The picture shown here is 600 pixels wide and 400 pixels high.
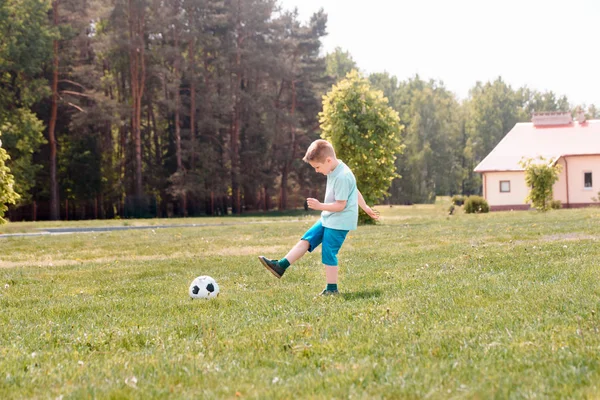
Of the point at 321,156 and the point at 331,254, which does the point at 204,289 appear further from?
the point at 321,156

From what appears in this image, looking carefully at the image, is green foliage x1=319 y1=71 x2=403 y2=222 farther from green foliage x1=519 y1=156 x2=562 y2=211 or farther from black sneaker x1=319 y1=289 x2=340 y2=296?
black sneaker x1=319 y1=289 x2=340 y2=296

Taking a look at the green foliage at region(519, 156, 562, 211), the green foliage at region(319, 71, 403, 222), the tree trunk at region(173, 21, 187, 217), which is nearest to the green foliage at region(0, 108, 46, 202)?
the tree trunk at region(173, 21, 187, 217)

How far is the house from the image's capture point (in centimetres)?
5234

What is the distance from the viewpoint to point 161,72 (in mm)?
53156

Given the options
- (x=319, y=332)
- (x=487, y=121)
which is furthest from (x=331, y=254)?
(x=487, y=121)

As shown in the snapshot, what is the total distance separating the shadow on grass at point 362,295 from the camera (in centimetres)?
861

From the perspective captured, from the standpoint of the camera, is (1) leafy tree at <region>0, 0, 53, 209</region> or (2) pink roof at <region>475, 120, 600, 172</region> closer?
(1) leafy tree at <region>0, 0, 53, 209</region>

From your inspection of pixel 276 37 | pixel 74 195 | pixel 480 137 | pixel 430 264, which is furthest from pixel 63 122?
pixel 480 137

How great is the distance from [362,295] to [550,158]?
4591 cm

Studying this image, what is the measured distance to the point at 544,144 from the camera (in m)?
55.4

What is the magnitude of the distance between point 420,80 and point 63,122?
71806 mm

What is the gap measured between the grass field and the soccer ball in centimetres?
17

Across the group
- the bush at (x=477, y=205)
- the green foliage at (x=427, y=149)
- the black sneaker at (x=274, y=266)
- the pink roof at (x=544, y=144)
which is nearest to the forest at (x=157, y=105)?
the bush at (x=477, y=205)

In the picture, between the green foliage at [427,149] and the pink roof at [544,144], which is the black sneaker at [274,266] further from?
the green foliage at [427,149]
